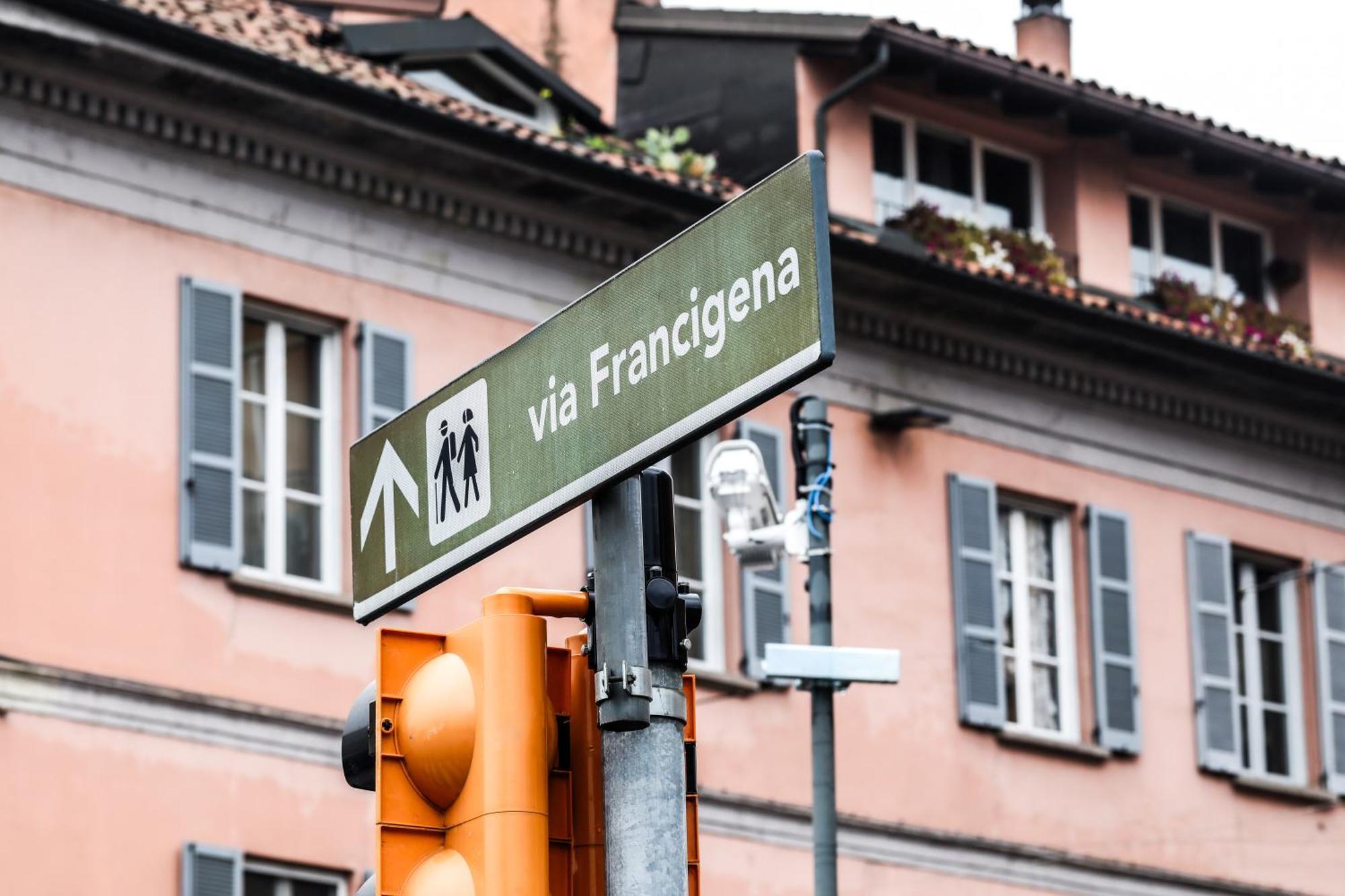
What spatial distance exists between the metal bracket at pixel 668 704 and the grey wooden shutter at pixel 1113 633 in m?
18.4

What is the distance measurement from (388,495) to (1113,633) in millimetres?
18163

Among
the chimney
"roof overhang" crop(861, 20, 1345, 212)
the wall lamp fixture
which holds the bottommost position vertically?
the wall lamp fixture

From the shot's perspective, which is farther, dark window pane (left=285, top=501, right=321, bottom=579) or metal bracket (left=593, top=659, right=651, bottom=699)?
dark window pane (left=285, top=501, right=321, bottom=579)

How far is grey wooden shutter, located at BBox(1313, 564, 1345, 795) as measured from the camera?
939 inches

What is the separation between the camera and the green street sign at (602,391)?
13.4ft

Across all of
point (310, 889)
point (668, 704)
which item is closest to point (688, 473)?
point (310, 889)

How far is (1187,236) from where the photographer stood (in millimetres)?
24750

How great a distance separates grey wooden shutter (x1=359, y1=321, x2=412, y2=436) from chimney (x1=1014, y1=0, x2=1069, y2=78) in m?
9.87

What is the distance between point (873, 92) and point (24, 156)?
24.4 ft

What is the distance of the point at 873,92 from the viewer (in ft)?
73.9

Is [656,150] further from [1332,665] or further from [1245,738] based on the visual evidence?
[1332,665]

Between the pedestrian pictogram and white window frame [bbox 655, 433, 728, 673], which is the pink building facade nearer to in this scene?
white window frame [bbox 655, 433, 728, 673]

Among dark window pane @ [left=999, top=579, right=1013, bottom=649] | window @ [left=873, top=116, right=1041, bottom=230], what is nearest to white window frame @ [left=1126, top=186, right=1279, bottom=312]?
window @ [left=873, top=116, right=1041, bottom=230]

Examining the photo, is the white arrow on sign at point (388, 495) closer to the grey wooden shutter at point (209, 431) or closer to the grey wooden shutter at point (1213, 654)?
the grey wooden shutter at point (209, 431)
